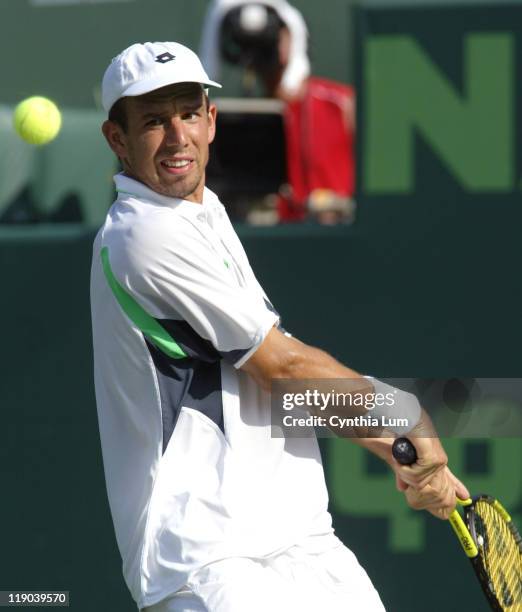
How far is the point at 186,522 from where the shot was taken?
9.37 feet

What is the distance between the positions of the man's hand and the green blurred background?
3.77 feet

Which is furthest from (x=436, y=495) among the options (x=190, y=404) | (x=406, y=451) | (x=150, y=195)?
(x=150, y=195)

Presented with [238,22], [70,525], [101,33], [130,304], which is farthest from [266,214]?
[130,304]

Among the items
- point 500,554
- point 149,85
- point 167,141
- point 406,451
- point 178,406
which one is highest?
point 149,85

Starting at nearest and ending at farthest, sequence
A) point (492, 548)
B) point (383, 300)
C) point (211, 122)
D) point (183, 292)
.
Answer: point (183, 292) < point (211, 122) < point (492, 548) < point (383, 300)

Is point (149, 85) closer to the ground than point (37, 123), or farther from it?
farther from it

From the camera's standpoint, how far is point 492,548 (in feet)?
11.0

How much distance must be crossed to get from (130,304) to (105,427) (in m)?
0.29

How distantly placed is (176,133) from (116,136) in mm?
156

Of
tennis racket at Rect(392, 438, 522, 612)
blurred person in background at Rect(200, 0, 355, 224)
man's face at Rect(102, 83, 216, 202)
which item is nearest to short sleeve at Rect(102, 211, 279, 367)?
man's face at Rect(102, 83, 216, 202)

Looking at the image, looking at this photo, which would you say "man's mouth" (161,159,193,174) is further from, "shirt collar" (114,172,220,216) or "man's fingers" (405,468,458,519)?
"man's fingers" (405,468,458,519)

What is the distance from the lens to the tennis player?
9.41 feet

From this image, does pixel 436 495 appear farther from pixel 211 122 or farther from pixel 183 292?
pixel 211 122

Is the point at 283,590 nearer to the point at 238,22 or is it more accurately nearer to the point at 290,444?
the point at 290,444
